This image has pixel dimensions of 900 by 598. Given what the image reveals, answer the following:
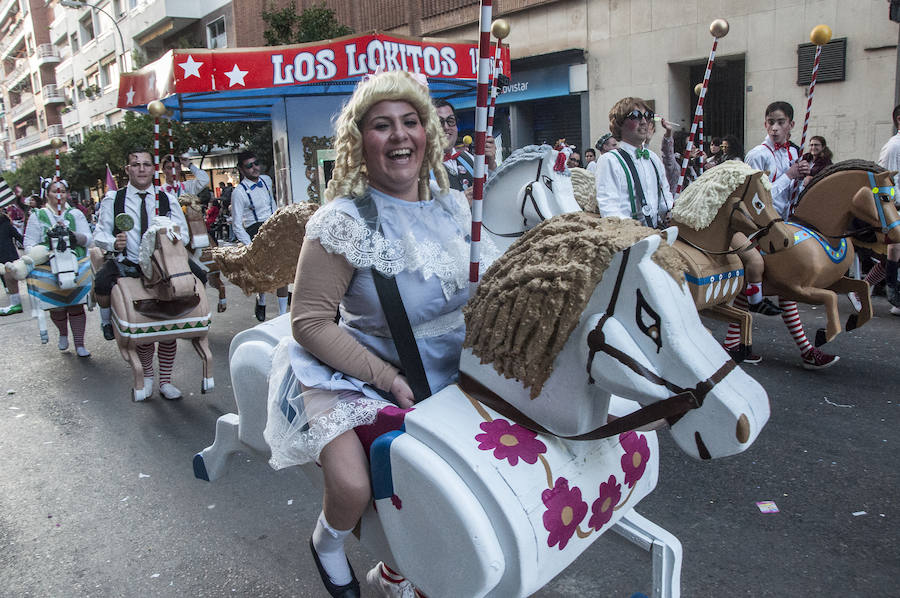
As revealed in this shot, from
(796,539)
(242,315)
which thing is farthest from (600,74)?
(796,539)

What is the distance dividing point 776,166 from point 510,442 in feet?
19.0

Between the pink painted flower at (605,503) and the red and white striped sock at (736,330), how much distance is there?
3714mm

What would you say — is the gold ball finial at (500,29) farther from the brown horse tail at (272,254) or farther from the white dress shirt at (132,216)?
the white dress shirt at (132,216)

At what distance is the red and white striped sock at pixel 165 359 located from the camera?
18.6 feet

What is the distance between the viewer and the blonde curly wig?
6.52 feet

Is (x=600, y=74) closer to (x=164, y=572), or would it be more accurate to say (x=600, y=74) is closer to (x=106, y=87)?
(x=164, y=572)

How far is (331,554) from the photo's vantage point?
2.23 m

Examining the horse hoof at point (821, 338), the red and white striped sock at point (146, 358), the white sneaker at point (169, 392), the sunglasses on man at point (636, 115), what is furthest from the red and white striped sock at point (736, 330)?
the red and white striped sock at point (146, 358)

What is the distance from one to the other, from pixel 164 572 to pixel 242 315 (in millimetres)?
6169

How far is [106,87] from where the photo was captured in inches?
1510

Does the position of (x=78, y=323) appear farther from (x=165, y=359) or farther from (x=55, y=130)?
(x=55, y=130)

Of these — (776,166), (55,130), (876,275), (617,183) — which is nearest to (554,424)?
(617,183)

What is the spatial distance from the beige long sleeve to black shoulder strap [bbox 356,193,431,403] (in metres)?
0.09

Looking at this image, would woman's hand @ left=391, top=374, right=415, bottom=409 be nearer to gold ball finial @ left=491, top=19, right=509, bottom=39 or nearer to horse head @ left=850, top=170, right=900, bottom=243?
gold ball finial @ left=491, top=19, right=509, bottom=39
